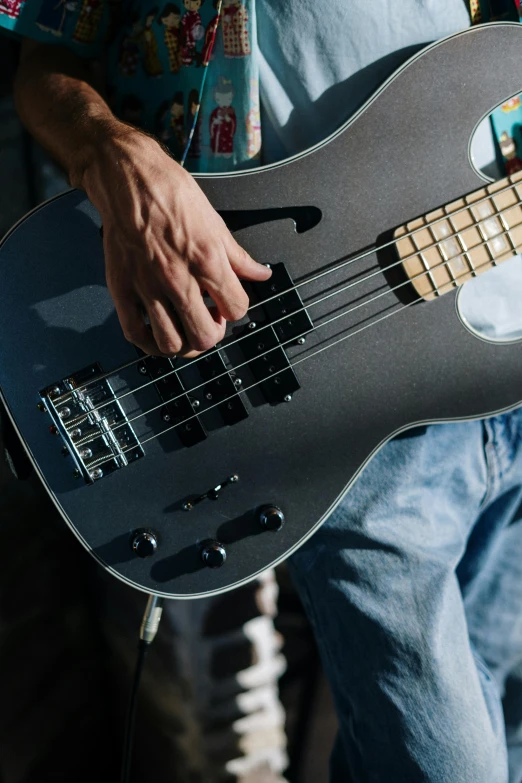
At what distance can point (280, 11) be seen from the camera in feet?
2.79

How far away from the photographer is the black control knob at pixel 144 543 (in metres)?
0.81

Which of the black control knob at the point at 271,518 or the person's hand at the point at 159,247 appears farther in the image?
the black control knob at the point at 271,518

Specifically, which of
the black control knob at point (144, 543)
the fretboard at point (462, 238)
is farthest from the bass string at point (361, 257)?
the black control knob at point (144, 543)

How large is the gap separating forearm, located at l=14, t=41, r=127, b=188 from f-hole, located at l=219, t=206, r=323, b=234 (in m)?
0.16

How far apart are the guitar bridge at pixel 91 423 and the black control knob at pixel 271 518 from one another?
18 cm

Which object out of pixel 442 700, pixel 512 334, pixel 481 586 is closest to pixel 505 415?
pixel 512 334

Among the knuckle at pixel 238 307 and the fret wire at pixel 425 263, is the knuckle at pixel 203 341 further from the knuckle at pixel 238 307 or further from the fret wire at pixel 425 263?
the fret wire at pixel 425 263

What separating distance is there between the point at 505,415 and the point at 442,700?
1.38 feet

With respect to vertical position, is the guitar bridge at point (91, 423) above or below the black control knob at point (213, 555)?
above

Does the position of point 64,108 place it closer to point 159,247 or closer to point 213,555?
point 159,247

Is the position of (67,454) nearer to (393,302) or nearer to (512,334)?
(393,302)

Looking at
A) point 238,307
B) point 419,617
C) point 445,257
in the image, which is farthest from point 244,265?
point 419,617

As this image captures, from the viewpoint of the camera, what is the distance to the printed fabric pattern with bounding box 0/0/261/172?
850 millimetres

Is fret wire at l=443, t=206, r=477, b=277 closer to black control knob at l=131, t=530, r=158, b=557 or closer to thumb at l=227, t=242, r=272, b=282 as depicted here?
thumb at l=227, t=242, r=272, b=282
